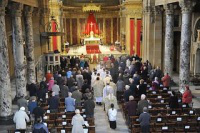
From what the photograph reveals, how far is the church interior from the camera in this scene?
11.9m

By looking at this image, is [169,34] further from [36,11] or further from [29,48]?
[36,11]

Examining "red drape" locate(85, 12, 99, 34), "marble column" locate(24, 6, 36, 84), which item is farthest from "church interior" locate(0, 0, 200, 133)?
"red drape" locate(85, 12, 99, 34)

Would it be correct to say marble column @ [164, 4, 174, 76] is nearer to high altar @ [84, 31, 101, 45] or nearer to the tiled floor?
the tiled floor

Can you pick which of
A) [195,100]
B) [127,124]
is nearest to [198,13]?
[195,100]

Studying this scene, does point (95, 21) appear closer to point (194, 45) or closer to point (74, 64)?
point (74, 64)

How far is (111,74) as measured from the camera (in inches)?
789

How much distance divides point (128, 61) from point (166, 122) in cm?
1148

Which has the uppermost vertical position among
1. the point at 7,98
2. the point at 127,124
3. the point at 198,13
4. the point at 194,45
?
the point at 198,13

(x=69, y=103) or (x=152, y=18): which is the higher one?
(x=152, y=18)

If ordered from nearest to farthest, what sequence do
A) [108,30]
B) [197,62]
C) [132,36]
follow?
[197,62]
[132,36]
[108,30]

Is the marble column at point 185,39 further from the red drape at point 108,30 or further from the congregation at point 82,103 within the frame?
the red drape at point 108,30

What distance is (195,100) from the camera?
1636cm

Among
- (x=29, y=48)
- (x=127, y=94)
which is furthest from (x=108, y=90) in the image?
(x=29, y=48)

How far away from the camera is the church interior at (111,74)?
467 inches
